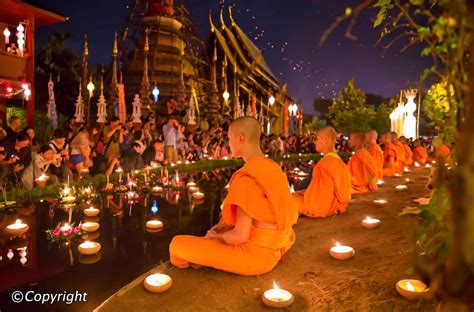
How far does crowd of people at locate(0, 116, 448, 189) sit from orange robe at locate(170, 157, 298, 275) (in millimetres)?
5738

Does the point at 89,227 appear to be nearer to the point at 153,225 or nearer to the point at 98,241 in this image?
the point at 98,241

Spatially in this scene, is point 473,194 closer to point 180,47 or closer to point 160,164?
point 160,164

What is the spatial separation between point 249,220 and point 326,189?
3.19 metres

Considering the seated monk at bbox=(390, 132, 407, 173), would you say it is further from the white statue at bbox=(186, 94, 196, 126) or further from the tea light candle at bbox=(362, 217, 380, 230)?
the white statue at bbox=(186, 94, 196, 126)

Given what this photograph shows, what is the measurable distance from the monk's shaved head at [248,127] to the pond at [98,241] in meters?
1.96

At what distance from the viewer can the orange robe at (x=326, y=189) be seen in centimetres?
668

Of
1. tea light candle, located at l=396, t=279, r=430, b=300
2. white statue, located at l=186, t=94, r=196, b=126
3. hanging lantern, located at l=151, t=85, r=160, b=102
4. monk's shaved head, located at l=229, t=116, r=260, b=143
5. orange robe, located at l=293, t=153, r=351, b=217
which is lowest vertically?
tea light candle, located at l=396, t=279, r=430, b=300

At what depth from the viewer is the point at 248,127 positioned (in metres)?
4.02

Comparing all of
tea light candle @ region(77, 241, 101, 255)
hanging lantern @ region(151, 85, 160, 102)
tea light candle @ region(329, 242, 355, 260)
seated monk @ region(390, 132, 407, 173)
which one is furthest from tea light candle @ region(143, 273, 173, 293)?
hanging lantern @ region(151, 85, 160, 102)

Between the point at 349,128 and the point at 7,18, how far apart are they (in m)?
45.9

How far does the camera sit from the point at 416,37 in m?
1.97

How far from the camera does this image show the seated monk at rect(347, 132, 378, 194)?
8.90 m

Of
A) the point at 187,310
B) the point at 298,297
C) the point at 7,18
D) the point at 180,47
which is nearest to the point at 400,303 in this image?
the point at 298,297

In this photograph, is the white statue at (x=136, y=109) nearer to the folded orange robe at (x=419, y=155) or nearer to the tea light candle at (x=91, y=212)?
the folded orange robe at (x=419, y=155)
